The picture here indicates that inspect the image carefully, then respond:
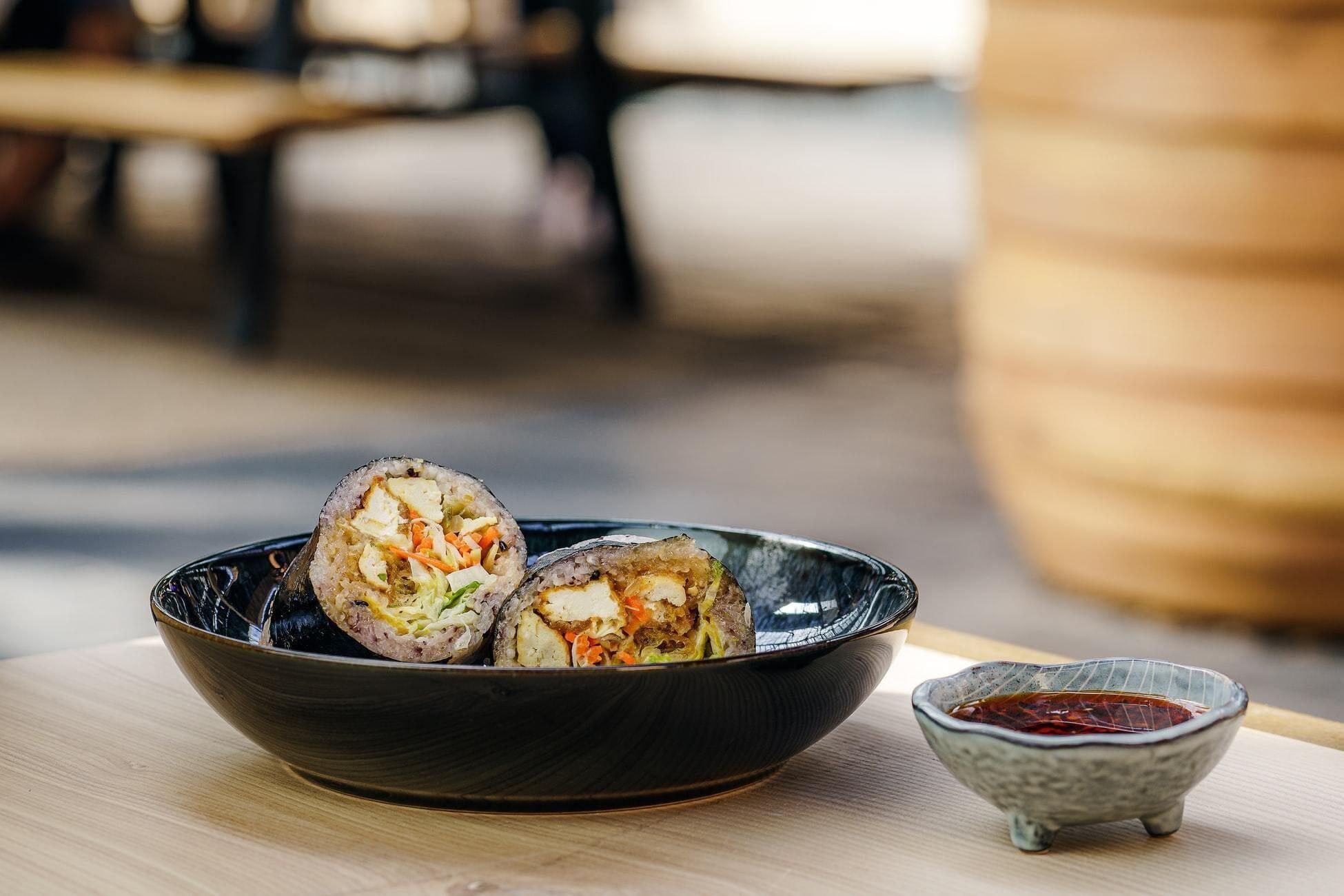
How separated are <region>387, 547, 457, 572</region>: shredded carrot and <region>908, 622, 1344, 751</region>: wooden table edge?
9.0 inches

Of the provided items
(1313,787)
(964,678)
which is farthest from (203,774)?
(1313,787)

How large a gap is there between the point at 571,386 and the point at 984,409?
1.02m

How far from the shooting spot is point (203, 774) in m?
0.60

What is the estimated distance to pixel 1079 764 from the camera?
1.66 feet

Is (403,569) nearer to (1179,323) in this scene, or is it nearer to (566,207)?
(1179,323)

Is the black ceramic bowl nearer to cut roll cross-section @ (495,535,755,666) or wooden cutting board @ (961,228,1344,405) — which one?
cut roll cross-section @ (495,535,755,666)

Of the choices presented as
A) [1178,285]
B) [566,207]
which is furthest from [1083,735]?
[566,207]

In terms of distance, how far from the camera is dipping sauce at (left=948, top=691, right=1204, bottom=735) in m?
0.56

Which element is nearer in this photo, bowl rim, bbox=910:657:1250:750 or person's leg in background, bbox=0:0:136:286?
bowl rim, bbox=910:657:1250:750

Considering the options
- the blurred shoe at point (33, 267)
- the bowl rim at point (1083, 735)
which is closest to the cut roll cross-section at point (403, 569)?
the bowl rim at point (1083, 735)

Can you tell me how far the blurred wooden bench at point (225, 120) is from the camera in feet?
8.70

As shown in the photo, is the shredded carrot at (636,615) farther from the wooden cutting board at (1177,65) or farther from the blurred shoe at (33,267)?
the blurred shoe at (33,267)

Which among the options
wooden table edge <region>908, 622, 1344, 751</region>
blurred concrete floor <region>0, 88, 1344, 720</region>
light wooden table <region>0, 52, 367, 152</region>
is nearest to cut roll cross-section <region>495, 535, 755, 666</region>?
wooden table edge <region>908, 622, 1344, 751</region>

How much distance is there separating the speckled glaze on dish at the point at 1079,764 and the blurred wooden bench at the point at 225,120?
2.27 m
